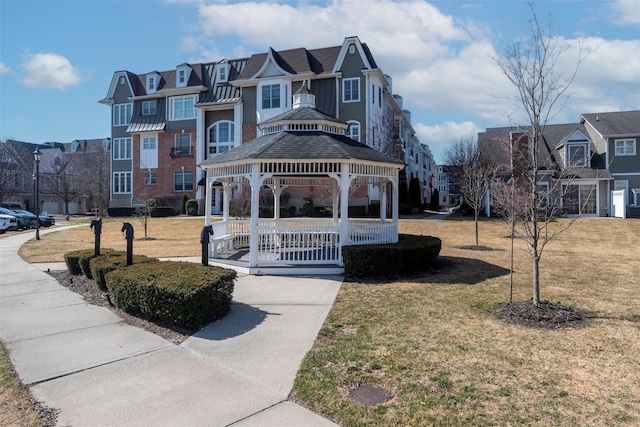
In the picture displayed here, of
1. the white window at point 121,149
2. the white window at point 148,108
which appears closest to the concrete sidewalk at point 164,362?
the white window at point 148,108

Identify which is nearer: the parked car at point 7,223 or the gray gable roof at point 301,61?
the parked car at point 7,223

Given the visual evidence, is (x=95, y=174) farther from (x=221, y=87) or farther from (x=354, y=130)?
(x=354, y=130)

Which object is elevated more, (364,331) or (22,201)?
(22,201)

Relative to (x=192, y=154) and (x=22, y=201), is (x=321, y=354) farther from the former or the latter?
(x=22, y=201)

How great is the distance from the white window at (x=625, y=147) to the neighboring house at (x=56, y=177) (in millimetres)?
53646

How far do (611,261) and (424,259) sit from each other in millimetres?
6535

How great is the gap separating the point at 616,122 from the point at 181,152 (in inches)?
1435

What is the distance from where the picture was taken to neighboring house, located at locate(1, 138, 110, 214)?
175 ft

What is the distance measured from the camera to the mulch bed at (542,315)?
6199mm

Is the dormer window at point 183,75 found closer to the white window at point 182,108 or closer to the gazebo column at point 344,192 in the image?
the white window at point 182,108

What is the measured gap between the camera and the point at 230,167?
11.8 metres

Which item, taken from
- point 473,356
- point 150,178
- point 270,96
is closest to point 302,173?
point 473,356

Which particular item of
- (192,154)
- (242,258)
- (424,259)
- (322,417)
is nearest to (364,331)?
(322,417)

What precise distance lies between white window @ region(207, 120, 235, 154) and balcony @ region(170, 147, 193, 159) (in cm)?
190
